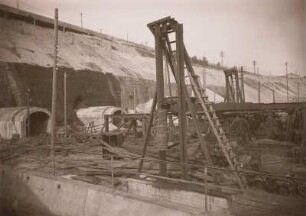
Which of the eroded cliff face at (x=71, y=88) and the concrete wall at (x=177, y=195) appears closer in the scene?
the concrete wall at (x=177, y=195)

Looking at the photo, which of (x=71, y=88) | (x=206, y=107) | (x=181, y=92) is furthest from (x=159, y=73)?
(x=71, y=88)

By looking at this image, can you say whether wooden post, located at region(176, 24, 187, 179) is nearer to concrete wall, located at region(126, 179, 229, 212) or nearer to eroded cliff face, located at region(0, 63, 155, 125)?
concrete wall, located at region(126, 179, 229, 212)

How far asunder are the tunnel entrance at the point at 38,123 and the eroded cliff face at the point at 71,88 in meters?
3.26

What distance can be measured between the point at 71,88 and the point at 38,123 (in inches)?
326

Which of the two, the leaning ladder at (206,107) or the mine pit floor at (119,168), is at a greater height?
the leaning ladder at (206,107)

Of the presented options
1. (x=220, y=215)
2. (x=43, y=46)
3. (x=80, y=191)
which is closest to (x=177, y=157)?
(x=80, y=191)

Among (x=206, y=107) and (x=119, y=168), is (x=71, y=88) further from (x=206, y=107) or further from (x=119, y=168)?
(x=206, y=107)

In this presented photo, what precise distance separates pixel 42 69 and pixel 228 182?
27.4 metres

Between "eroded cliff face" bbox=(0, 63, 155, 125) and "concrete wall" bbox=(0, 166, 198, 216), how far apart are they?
18.4 m

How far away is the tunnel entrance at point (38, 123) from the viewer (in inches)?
991

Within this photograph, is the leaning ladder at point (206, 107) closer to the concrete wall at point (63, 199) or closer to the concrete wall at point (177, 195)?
the concrete wall at point (177, 195)

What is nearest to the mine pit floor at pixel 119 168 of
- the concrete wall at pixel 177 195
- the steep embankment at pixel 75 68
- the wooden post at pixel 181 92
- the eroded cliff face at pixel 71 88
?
the concrete wall at pixel 177 195

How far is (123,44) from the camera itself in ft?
198

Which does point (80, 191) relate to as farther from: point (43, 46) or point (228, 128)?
point (43, 46)
